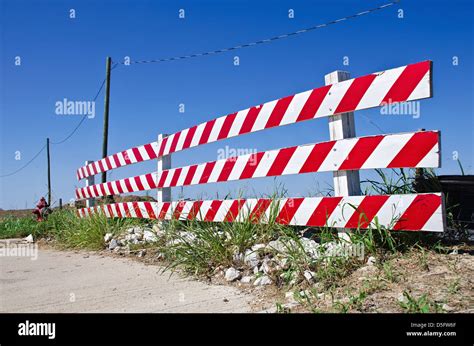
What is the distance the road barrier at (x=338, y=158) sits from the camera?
4.55 metres

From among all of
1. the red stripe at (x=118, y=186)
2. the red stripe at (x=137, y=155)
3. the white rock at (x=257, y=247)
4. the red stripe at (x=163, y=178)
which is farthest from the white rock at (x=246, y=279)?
the red stripe at (x=118, y=186)

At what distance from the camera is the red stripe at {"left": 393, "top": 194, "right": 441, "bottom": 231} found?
4465 millimetres

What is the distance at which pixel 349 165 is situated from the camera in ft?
16.7

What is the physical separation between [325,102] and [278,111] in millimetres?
778

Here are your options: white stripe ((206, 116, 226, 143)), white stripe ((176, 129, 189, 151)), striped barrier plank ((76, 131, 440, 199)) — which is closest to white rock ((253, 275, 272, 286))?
striped barrier plank ((76, 131, 440, 199))

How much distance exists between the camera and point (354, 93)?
16.6ft

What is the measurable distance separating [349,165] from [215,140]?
2.59 m

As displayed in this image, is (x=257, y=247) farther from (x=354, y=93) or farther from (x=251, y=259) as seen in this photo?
(x=354, y=93)

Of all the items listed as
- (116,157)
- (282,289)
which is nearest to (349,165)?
(282,289)

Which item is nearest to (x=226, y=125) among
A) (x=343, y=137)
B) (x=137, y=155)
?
(x=343, y=137)

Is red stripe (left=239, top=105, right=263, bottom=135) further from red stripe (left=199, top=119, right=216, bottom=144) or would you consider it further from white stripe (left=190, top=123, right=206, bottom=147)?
white stripe (left=190, top=123, right=206, bottom=147)

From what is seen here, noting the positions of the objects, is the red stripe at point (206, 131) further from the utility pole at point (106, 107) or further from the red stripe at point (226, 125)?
the utility pole at point (106, 107)
